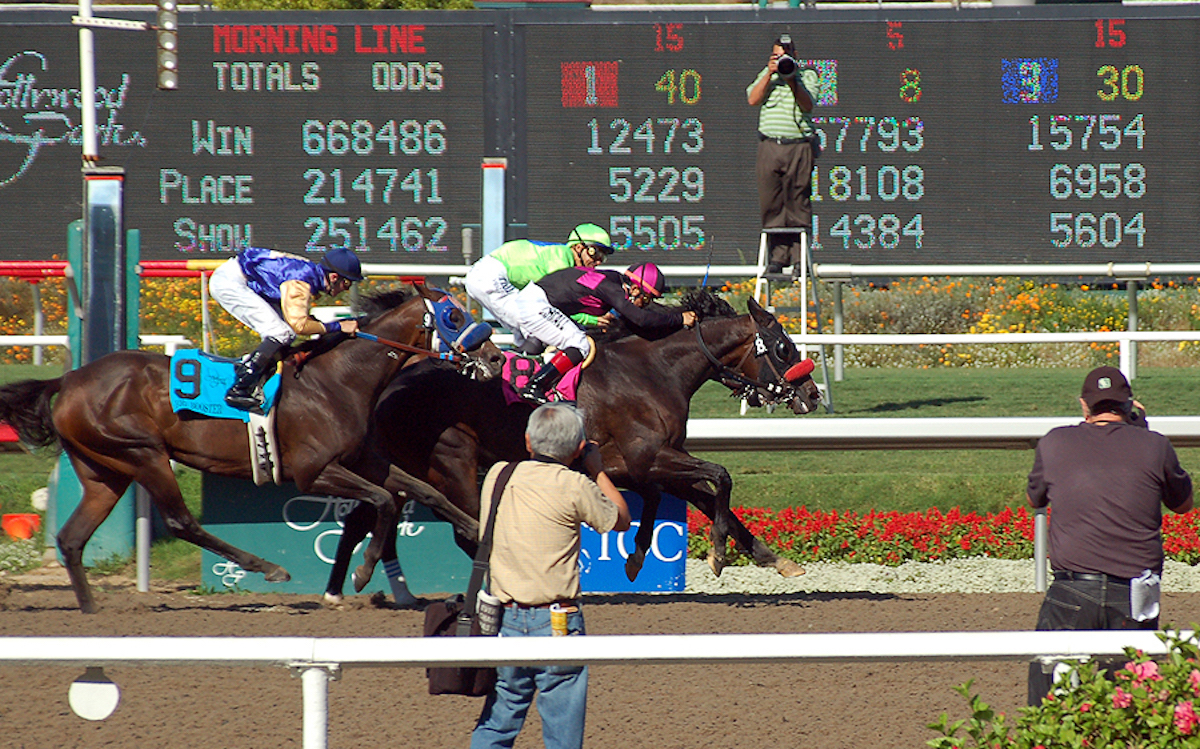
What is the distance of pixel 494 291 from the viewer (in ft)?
23.3

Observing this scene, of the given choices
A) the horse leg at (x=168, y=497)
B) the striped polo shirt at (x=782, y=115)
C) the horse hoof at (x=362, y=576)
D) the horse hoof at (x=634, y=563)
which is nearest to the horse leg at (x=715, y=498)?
the horse hoof at (x=634, y=563)

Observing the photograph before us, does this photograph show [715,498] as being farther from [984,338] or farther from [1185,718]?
[1185,718]

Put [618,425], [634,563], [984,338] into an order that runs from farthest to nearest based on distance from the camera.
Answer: [984,338], [618,425], [634,563]

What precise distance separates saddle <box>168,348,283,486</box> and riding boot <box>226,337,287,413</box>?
5 centimetres

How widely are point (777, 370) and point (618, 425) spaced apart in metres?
0.90

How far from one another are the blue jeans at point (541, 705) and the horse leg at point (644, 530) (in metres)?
3.35

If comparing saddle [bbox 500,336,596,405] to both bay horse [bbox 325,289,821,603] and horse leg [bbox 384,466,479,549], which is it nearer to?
bay horse [bbox 325,289,821,603]

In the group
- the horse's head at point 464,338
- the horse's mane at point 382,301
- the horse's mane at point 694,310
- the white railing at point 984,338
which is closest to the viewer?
the horse's head at point 464,338

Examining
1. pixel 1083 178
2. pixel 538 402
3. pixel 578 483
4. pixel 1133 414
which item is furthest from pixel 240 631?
pixel 1083 178

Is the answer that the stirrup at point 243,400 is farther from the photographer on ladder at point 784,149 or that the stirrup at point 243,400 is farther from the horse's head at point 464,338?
the photographer on ladder at point 784,149

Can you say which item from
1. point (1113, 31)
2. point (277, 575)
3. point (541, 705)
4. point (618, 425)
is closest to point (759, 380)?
point (618, 425)

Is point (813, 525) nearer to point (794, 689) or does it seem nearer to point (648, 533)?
point (648, 533)

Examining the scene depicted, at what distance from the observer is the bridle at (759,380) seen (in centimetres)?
724

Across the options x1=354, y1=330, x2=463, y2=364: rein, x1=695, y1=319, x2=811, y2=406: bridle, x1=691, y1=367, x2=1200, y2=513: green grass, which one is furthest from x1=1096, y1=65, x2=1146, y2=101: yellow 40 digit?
x1=354, y1=330, x2=463, y2=364: rein
